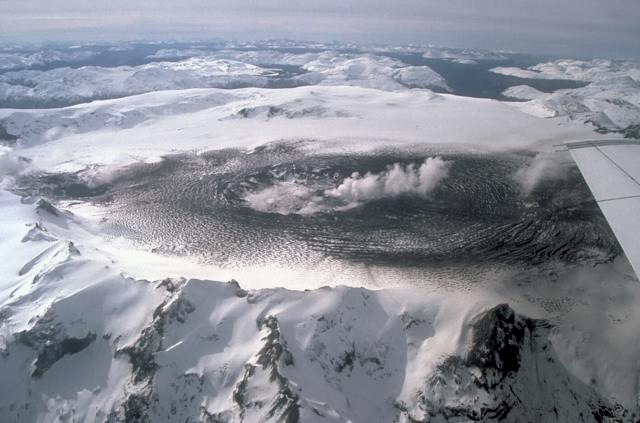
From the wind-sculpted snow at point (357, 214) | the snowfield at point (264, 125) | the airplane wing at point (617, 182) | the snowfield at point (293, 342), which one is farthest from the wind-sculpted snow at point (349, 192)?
the airplane wing at point (617, 182)

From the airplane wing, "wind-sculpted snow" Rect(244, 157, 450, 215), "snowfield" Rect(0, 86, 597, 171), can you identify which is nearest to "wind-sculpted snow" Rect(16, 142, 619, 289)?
"wind-sculpted snow" Rect(244, 157, 450, 215)

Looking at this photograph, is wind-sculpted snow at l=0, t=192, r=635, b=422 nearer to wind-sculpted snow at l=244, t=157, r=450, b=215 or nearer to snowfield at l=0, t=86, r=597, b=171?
wind-sculpted snow at l=244, t=157, r=450, b=215

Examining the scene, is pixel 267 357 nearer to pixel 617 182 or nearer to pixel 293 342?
pixel 293 342

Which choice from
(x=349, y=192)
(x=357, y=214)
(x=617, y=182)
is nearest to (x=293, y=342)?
(x=357, y=214)

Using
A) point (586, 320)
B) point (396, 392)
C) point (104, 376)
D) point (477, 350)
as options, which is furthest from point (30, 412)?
point (586, 320)

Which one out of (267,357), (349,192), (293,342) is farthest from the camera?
(349,192)

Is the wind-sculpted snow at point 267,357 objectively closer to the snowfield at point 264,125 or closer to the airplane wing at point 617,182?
the airplane wing at point 617,182
